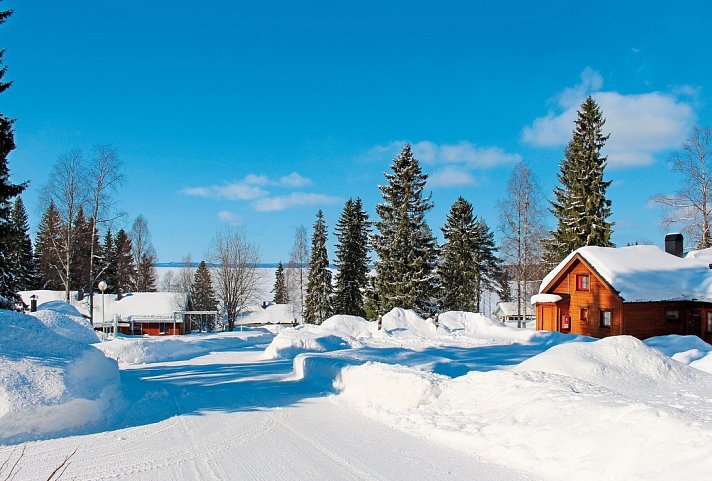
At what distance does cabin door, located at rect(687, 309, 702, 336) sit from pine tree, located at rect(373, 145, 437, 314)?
596 inches

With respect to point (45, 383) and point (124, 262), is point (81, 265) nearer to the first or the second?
point (124, 262)

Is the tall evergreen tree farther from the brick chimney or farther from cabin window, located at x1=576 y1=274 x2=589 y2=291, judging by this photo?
the brick chimney

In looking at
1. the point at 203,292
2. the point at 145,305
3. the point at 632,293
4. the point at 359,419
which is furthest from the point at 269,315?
the point at 359,419

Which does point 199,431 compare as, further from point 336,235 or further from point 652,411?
point 336,235

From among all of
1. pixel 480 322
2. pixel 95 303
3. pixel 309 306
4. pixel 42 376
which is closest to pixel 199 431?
pixel 42 376

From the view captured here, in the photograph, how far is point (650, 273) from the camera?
27.5 metres

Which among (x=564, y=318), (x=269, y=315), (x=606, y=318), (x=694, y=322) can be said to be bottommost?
(x=269, y=315)

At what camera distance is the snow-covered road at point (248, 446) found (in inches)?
241

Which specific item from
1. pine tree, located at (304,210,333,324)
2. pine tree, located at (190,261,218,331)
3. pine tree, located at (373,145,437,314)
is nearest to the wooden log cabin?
pine tree, located at (373,145,437,314)

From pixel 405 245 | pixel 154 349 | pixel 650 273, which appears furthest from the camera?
pixel 405 245

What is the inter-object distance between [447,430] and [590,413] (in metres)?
2.05

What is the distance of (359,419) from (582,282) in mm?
24421

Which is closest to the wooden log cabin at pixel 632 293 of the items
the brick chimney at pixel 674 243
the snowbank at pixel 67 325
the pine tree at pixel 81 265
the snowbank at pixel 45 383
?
the brick chimney at pixel 674 243

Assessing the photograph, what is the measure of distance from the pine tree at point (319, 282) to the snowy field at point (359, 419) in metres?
28.7
